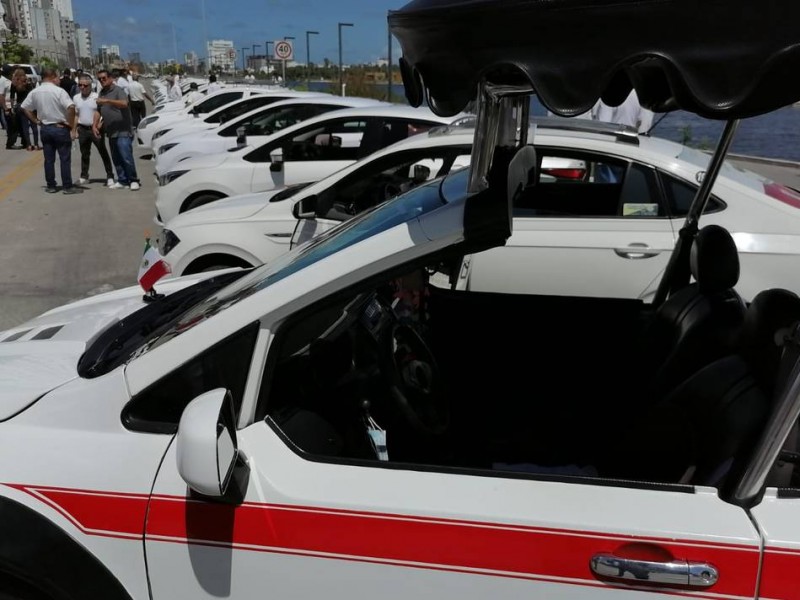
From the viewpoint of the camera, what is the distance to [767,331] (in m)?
2.07

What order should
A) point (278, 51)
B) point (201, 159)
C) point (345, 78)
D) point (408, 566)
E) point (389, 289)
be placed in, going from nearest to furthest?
point (408, 566) < point (389, 289) < point (201, 159) < point (278, 51) < point (345, 78)

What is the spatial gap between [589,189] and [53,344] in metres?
3.58

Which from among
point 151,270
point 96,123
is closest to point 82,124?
point 96,123

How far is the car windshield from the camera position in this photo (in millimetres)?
1956

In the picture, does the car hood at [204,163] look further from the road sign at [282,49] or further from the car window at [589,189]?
the road sign at [282,49]

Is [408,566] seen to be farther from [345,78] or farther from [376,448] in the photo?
[345,78]

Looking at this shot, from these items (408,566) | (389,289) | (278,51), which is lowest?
(408,566)

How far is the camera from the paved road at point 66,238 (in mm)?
6816

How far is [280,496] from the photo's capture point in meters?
1.72

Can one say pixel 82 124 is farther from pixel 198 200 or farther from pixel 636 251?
pixel 636 251

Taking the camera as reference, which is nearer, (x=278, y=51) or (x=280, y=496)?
(x=280, y=496)

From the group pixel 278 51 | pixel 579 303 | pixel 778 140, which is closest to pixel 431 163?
pixel 579 303

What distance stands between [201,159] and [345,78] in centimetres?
2088

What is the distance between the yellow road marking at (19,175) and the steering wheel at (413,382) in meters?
10.9
